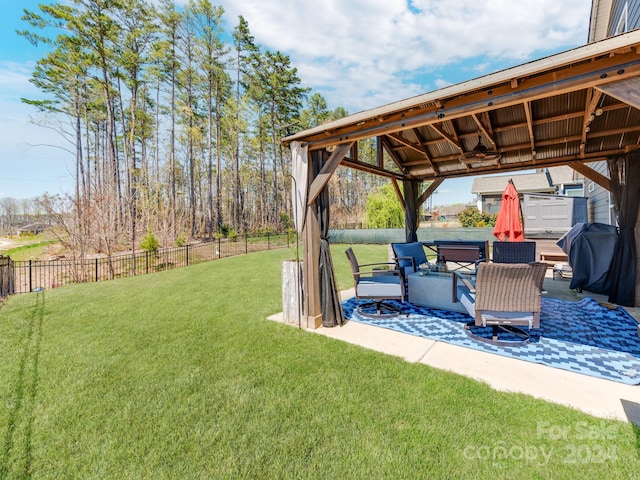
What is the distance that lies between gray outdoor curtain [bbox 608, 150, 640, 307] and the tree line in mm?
8864

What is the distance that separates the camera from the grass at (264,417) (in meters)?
1.66

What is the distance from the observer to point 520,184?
840 inches

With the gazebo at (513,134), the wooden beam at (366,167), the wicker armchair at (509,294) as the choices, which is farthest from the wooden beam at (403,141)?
the wicker armchair at (509,294)

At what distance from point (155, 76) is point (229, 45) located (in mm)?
4909

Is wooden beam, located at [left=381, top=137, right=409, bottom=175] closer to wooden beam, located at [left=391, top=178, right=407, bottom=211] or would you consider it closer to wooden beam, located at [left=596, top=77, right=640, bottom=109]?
wooden beam, located at [left=391, top=178, right=407, bottom=211]

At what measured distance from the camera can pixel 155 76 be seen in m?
16.8

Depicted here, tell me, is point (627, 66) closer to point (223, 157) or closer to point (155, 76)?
point (155, 76)

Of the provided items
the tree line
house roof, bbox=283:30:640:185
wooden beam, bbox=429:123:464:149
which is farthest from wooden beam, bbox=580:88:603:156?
the tree line

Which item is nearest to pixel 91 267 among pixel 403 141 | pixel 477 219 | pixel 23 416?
pixel 23 416

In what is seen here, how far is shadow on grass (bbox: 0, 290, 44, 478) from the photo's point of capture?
1.71 metres

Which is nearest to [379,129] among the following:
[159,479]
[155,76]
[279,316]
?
[279,316]

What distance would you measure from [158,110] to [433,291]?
2098cm

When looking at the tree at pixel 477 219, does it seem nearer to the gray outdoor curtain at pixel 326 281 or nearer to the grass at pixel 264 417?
the gray outdoor curtain at pixel 326 281

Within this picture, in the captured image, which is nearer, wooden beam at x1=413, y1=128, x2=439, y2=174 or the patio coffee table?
the patio coffee table
